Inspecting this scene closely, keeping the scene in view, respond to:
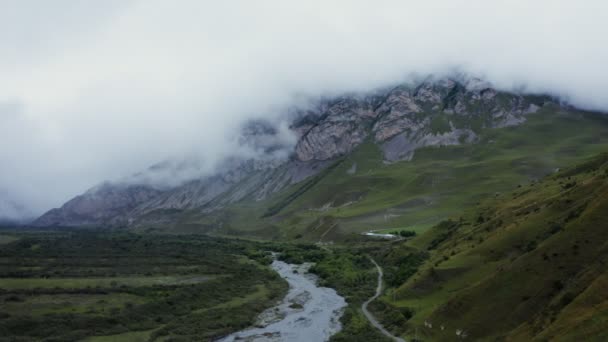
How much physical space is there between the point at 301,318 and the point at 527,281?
5719 centimetres

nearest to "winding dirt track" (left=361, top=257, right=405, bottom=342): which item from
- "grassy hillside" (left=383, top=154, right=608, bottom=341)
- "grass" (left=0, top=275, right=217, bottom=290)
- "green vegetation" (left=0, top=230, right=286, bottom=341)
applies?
"grassy hillside" (left=383, top=154, right=608, bottom=341)

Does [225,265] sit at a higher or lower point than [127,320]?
lower

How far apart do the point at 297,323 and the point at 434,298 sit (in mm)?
30407

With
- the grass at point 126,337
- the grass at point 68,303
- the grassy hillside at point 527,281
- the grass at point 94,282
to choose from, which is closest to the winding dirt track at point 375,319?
the grassy hillside at point 527,281

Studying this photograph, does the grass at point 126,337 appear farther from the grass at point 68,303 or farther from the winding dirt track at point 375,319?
the winding dirt track at point 375,319

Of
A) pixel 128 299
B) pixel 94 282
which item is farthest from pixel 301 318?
A: pixel 94 282

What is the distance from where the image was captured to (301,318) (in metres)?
116

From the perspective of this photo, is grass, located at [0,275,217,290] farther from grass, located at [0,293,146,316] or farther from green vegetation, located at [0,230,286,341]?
grass, located at [0,293,146,316]

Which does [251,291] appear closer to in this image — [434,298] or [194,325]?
[194,325]

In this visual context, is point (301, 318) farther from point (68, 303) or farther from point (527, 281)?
point (527, 281)

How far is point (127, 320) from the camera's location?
366ft

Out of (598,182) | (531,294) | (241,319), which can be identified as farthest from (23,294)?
(598,182)

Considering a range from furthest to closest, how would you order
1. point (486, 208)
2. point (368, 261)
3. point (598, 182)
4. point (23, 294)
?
point (368, 261)
point (486, 208)
point (23, 294)
point (598, 182)

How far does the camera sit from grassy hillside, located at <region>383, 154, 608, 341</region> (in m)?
55.0
